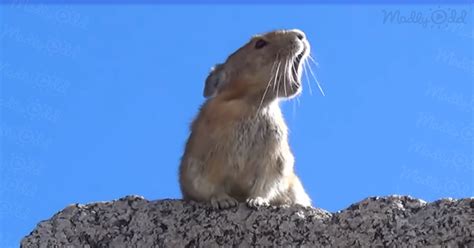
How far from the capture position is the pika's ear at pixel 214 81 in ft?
29.4

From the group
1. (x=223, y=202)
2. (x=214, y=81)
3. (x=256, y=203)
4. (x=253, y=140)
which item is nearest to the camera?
(x=256, y=203)

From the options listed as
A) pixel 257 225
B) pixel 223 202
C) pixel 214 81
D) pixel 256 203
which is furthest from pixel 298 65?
pixel 257 225

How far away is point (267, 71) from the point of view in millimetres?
8805

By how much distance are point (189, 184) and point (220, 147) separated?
0.48 metres

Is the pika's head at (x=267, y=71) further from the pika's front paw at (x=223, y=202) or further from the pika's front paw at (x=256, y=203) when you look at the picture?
the pika's front paw at (x=256, y=203)

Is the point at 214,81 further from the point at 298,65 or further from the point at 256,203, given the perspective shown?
the point at 256,203

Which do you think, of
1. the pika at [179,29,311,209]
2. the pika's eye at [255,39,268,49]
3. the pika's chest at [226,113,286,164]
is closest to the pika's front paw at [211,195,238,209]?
the pika at [179,29,311,209]

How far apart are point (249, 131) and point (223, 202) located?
1.12 meters

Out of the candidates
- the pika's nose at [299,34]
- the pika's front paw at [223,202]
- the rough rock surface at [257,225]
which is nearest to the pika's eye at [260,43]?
the pika's nose at [299,34]

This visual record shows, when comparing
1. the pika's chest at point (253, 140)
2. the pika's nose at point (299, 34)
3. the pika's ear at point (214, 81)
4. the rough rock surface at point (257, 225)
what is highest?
the pika's nose at point (299, 34)

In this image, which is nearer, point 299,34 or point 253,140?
point 253,140

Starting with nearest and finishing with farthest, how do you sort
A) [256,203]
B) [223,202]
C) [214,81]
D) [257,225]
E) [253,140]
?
[257,225] < [256,203] < [223,202] < [253,140] < [214,81]

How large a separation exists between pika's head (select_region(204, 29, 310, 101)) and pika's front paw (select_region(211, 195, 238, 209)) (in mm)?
1481

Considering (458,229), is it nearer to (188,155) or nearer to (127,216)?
(127,216)
